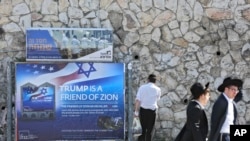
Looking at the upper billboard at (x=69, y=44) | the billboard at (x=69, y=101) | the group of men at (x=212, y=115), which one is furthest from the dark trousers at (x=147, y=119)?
the group of men at (x=212, y=115)

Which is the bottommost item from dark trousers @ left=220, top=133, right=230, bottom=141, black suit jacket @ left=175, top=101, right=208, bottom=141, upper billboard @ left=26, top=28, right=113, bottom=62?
dark trousers @ left=220, top=133, right=230, bottom=141

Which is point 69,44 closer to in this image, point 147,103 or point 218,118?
point 147,103

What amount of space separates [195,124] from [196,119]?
0.07 meters

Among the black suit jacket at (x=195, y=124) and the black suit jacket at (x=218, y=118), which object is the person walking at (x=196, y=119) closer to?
the black suit jacket at (x=195, y=124)

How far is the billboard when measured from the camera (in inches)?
504

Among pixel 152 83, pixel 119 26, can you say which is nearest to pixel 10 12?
pixel 119 26

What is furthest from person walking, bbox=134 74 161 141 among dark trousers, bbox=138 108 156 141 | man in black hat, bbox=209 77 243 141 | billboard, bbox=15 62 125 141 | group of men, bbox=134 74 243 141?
man in black hat, bbox=209 77 243 141

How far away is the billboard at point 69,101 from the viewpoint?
12797 millimetres

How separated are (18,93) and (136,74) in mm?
2645

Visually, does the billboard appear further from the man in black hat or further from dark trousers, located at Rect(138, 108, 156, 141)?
the man in black hat

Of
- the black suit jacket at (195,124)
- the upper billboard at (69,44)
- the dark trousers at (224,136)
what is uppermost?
the upper billboard at (69,44)

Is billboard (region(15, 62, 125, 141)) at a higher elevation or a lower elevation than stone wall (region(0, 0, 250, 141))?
lower

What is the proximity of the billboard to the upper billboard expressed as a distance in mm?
195

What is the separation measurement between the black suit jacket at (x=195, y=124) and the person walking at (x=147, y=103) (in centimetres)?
410
